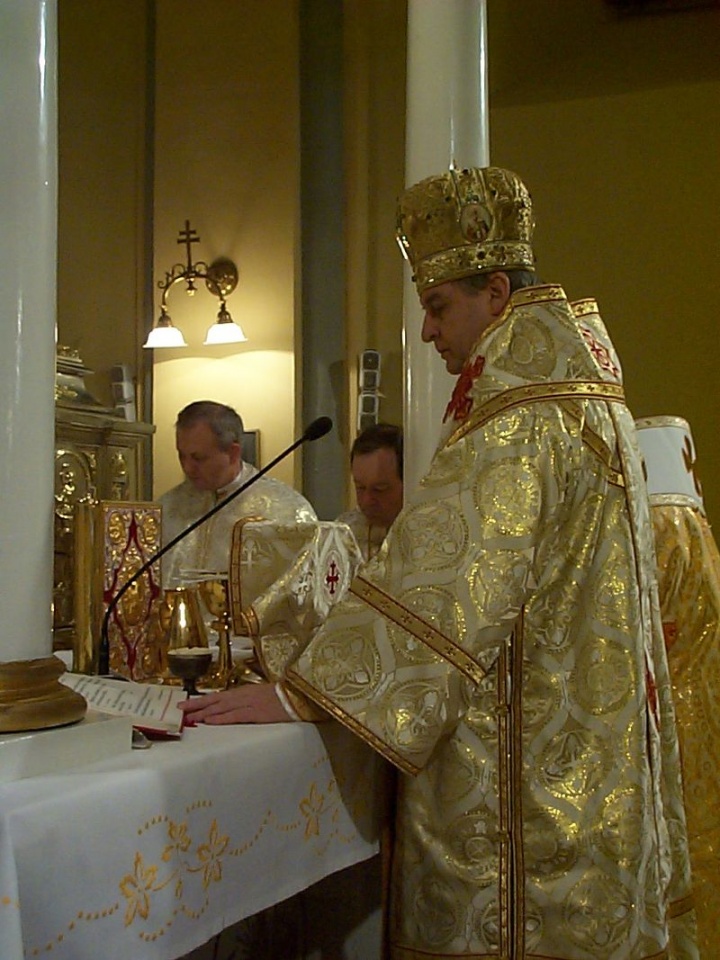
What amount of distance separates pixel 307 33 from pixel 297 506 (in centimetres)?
386

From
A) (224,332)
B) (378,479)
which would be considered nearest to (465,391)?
(378,479)

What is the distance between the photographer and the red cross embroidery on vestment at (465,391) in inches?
70.6

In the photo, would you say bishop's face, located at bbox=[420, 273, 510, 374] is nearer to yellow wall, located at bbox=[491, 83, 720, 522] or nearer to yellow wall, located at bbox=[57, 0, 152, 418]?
yellow wall, located at bbox=[491, 83, 720, 522]

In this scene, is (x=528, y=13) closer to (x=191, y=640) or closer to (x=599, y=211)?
(x=599, y=211)

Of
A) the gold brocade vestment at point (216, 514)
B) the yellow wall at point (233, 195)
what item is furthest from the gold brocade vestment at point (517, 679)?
the yellow wall at point (233, 195)

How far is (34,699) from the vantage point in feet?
4.58

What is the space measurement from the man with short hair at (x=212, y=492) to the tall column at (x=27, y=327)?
90.2 inches

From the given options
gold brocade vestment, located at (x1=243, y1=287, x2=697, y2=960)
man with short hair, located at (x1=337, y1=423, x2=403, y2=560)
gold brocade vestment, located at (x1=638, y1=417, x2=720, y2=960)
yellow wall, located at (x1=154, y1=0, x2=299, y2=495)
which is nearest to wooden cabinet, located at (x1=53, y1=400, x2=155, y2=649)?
man with short hair, located at (x1=337, y1=423, x2=403, y2=560)

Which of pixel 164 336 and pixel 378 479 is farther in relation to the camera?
pixel 164 336

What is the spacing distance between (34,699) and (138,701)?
315 millimetres

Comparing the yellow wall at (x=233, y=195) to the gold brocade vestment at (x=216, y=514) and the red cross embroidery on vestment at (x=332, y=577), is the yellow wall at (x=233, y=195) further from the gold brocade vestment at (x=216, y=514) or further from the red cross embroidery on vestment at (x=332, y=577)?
the red cross embroidery on vestment at (x=332, y=577)

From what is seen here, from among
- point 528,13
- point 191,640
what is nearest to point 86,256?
point 528,13

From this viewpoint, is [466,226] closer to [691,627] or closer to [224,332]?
[691,627]

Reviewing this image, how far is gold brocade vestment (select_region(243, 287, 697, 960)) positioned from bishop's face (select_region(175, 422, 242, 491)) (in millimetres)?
2364
